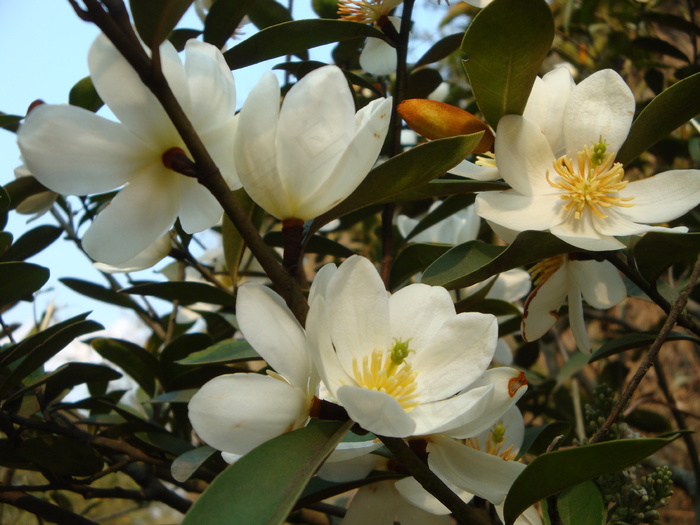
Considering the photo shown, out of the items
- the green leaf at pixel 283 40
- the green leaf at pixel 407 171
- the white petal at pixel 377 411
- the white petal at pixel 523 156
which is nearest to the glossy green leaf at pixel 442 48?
the green leaf at pixel 283 40

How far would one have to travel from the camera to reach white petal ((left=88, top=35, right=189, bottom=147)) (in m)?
0.51

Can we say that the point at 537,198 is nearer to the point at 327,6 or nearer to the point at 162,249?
the point at 162,249

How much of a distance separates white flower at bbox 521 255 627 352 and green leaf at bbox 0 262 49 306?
0.52 m

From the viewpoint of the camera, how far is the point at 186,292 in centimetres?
90

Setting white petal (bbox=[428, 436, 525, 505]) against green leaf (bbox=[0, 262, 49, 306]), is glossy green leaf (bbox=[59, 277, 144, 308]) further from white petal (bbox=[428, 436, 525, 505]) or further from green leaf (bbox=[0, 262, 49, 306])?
white petal (bbox=[428, 436, 525, 505])

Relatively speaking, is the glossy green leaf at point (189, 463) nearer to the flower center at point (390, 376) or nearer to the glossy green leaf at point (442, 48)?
the flower center at point (390, 376)

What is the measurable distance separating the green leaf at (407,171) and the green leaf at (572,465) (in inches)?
9.5

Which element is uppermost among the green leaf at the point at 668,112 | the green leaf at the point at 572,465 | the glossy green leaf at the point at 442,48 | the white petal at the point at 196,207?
the glossy green leaf at the point at 442,48

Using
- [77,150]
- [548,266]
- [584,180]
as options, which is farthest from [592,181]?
[77,150]

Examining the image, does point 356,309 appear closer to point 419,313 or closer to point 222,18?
point 419,313

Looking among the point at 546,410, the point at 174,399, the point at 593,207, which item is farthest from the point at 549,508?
the point at 546,410

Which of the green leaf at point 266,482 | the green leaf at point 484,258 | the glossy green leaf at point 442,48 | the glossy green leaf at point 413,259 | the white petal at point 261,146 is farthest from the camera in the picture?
the glossy green leaf at point 442,48

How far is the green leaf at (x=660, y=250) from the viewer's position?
0.65 m

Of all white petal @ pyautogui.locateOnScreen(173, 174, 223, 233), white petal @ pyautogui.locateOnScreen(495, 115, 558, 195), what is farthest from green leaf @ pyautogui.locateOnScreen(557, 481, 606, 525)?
white petal @ pyautogui.locateOnScreen(173, 174, 223, 233)
